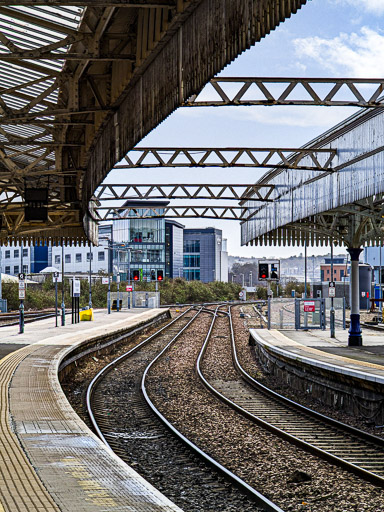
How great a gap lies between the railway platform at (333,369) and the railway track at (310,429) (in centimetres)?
116

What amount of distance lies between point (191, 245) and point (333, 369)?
120600mm

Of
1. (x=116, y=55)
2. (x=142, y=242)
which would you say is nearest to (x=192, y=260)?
(x=142, y=242)

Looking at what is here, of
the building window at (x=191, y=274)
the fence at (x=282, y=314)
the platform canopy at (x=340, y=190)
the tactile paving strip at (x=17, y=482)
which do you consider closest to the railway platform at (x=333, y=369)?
the platform canopy at (x=340, y=190)

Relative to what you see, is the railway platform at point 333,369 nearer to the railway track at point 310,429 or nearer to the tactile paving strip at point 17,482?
the railway track at point 310,429

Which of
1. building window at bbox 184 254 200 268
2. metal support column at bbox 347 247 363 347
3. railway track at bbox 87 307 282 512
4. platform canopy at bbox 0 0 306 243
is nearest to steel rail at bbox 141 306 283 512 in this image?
railway track at bbox 87 307 282 512

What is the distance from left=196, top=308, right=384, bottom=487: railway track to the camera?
34.4ft

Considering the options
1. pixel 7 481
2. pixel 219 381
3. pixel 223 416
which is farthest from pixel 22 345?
pixel 7 481

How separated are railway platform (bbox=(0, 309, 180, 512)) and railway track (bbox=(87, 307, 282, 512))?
3.53 ft

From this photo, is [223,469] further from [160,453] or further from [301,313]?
[301,313]

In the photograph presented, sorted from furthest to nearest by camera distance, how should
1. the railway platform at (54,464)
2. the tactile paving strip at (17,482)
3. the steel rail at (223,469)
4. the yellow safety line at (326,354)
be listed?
the yellow safety line at (326,354) → the steel rail at (223,469) → the railway platform at (54,464) → the tactile paving strip at (17,482)

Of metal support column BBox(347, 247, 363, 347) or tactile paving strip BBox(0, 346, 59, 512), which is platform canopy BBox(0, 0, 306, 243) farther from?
metal support column BBox(347, 247, 363, 347)

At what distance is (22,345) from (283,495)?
16904mm

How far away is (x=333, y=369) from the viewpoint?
16.3 meters

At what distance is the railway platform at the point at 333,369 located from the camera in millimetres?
14594
